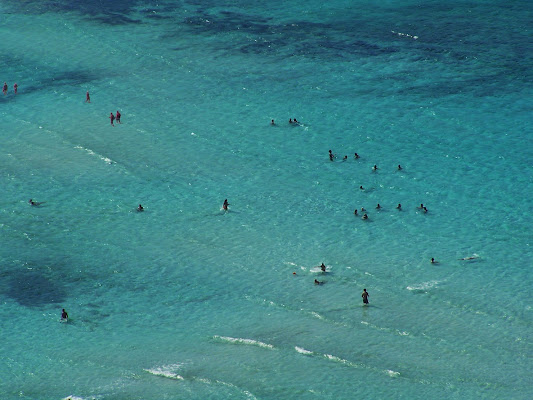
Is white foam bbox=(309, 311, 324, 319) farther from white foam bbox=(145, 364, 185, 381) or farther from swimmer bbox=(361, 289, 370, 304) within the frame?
white foam bbox=(145, 364, 185, 381)

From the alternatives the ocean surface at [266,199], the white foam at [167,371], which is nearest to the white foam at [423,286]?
the ocean surface at [266,199]

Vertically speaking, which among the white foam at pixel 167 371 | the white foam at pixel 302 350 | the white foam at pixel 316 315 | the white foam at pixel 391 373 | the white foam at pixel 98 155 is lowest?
the white foam at pixel 167 371

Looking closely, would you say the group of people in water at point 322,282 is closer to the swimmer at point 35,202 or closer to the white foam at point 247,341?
the white foam at point 247,341

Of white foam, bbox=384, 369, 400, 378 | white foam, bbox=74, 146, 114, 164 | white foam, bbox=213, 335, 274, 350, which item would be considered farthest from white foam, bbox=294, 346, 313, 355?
white foam, bbox=74, 146, 114, 164

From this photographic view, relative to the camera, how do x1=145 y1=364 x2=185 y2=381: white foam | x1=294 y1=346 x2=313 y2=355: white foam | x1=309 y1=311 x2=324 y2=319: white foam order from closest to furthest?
x1=145 y1=364 x2=185 y2=381: white foam < x1=294 y1=346 x2=313 y2=355: white foam < x1=309 y1=311 x2=324 y2=319: white foam

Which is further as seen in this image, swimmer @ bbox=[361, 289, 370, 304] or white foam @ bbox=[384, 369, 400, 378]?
swimmer @ bbox=[361, 289, 370, 304]

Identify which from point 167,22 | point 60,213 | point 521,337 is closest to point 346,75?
point 167,22
